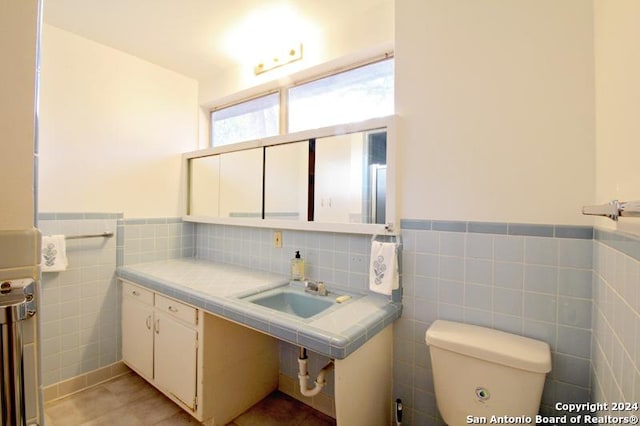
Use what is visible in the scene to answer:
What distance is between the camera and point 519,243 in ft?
3.98

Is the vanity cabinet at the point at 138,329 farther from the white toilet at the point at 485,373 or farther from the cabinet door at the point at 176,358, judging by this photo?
the white toilet at the point at 485,373

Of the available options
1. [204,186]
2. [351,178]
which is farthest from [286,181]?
[204,186]

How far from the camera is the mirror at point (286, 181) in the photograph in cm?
183

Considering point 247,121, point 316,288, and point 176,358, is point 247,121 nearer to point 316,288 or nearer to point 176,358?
point 316,288

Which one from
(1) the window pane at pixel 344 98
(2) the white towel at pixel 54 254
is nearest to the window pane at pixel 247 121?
(1) the window pane at pixel 344 98

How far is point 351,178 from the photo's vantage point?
1649 mm

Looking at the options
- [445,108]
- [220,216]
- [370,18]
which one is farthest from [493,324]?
[220,216]

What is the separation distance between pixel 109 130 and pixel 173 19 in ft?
Answer: 3.14

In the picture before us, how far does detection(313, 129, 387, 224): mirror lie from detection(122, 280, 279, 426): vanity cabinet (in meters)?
0.90

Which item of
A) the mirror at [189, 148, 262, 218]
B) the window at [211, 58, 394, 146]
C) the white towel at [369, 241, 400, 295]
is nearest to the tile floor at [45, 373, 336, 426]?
the white towel at [369, 241, 400, 295]

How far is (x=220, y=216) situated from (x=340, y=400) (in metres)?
1.67

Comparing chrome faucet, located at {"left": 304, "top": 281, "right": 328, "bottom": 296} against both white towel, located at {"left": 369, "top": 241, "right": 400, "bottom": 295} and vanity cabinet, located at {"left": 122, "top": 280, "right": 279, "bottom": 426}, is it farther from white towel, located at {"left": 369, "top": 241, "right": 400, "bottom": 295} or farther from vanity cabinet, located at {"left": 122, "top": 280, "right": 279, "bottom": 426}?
vanity cabinet, located at {"left": 122, "top": 280, "right": 279, "bottom": 426}

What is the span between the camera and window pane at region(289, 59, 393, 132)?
1774 mm

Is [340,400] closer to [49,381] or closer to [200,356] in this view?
[200,356]
